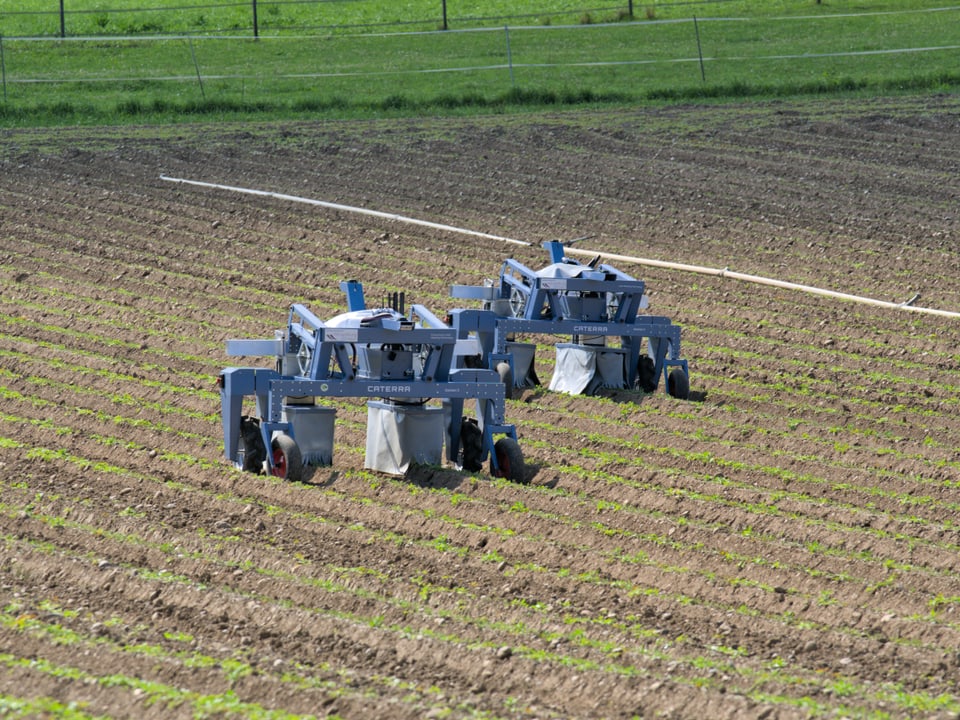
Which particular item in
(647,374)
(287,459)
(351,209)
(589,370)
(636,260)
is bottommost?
(647,374)

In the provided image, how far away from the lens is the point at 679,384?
14047mm

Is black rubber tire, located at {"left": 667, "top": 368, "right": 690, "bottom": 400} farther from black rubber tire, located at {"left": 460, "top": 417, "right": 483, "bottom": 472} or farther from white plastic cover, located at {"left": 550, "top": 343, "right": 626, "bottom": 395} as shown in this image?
black rubber tire, located at {"left": 460, "top": 417, "right": 483, "bottom": 472}

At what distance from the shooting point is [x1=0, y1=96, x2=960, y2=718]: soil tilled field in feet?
24.2

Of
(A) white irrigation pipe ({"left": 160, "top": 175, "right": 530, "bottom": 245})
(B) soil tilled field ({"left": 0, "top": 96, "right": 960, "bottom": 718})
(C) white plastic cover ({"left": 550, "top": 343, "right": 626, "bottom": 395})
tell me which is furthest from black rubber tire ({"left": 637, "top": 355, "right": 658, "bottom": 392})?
(A) white irrigation pipe ({"left": 160, "top": 175, "right": 530, "bottom": 245})

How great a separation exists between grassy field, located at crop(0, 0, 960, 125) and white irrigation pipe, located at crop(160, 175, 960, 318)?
8.06 m

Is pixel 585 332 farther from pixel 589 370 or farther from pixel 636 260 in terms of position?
pixel 636 260

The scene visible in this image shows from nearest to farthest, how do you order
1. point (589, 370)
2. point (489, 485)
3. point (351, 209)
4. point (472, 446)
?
point (489, 485)
point (472, 446)
point (589, 370)
point (351, 209)

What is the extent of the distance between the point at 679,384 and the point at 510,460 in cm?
322

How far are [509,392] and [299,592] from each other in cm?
597

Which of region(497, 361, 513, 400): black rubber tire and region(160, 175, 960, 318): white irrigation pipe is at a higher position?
region(160, 175, 960, 318): white irrigation pipe

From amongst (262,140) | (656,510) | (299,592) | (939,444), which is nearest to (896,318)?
(939,444)

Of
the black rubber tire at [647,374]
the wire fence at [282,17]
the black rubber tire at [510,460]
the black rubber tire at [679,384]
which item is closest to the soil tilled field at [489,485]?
the black rubber tire at [510,460]

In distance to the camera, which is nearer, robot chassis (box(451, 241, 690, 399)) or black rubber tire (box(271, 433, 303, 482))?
black rubber tire (box(271, 433, 303, 482))

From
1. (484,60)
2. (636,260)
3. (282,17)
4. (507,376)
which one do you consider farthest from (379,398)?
(282,17)
